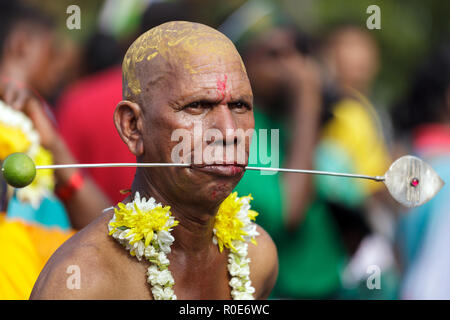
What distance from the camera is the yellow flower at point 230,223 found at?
2969 mm

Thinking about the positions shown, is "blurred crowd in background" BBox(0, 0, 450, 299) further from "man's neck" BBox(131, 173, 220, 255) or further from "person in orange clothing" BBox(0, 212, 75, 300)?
"man's neck" BBox(131, 173, 220, 255)

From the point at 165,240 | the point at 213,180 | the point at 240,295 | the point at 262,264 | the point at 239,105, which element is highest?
the point at 239,105

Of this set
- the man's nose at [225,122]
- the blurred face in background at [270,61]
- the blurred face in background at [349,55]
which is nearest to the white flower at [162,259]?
the man's nose at [225,122]

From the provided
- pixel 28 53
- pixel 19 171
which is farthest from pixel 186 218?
pixel 28 53

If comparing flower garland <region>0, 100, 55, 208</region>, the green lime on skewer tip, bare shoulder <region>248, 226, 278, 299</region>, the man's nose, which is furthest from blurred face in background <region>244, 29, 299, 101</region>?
the green lime on skewer tip

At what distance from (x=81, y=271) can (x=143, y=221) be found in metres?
0.29

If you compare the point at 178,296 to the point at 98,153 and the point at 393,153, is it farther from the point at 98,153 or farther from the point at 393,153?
the point at 393,153

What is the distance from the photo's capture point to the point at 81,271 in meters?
2.56

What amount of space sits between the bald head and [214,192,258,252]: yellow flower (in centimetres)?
58

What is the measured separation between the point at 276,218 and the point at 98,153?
119cm

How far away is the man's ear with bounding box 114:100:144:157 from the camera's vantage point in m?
2.75

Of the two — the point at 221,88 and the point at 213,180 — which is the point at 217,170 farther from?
the point at 221,88

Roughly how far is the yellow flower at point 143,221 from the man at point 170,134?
0.19 ft

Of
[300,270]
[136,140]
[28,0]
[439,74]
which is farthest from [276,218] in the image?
[28,0]
